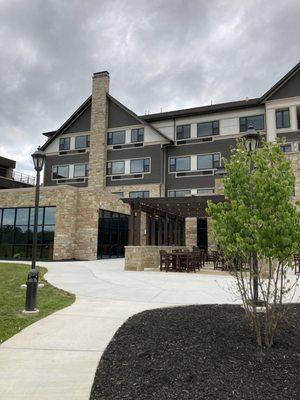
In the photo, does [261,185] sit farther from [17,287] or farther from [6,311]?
[17,287]

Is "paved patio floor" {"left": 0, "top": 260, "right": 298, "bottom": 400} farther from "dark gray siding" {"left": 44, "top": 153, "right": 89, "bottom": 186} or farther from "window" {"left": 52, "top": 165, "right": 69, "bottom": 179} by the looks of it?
"window" {"left": 52, "top": 165, "right": 69, "bottom": 179}

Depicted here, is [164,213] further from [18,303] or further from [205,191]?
[18,303]

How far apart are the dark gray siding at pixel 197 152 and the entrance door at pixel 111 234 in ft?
24.1

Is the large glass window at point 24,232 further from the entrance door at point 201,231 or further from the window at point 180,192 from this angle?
the window at point 180,192

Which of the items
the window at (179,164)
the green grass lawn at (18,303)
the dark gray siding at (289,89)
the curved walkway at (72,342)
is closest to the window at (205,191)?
the window at (179,164)

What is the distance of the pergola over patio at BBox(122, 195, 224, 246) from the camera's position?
17891 millimetres

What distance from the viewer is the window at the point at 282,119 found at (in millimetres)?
30406

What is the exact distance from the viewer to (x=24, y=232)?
2328 cm

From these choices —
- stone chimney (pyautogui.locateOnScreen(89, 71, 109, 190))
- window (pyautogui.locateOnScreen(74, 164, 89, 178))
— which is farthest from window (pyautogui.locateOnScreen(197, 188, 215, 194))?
window (pyautogui.locateOnScreen(74, 164, 89, 178))

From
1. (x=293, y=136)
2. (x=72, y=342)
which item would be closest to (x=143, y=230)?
(x=293, y=136)

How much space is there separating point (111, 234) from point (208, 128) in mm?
14930

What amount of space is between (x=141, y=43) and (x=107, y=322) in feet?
34.5

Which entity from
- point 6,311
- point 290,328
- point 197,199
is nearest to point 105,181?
point 197,199

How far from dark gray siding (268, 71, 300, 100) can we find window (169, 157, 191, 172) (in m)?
9.50
